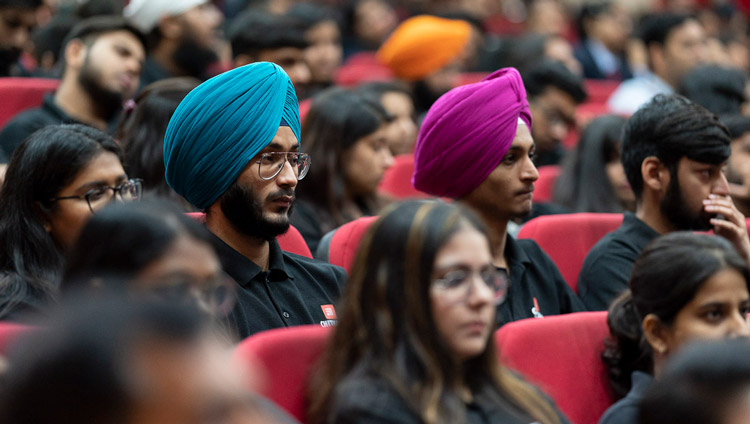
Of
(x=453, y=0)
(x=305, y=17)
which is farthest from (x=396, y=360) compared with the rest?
(x=453, y=0)

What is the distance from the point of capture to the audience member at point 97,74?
14.5 feet

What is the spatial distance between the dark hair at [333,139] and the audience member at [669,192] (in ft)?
3.65

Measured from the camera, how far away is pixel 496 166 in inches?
118

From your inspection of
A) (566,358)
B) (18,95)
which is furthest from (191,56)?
(566,358)

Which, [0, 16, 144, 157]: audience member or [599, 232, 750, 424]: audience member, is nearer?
[599, 232, 750, 424]: audience member

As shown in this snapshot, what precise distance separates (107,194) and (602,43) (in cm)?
751

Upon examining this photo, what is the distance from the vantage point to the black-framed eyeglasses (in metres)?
2.60

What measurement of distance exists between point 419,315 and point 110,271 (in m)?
0.60

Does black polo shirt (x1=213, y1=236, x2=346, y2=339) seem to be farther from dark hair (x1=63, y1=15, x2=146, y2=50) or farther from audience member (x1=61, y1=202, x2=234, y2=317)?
dark hair (x1=63, y1=15, x2=146, y2=50)

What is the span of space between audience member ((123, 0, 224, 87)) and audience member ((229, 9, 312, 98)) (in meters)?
0.56

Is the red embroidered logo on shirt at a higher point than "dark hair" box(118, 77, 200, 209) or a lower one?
higher

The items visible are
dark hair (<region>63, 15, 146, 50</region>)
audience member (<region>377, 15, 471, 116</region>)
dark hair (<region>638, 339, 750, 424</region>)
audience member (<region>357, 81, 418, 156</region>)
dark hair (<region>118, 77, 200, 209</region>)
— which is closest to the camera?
dark hair (<region>638, 339, 750, 424</region>)

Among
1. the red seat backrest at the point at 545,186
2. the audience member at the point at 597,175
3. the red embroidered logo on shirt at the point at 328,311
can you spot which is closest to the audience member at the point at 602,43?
the red seat backrest at the point at 545,186

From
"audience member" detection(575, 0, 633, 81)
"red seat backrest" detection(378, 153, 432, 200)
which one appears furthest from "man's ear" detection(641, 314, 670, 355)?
"audience member" detection(575, 0, 633, 81)
